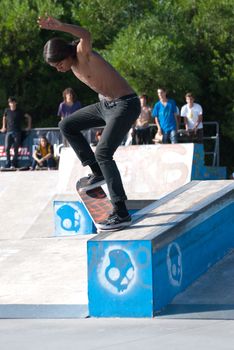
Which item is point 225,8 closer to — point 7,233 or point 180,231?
point 7,233

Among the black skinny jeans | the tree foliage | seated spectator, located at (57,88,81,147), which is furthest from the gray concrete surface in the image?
the tree foliage

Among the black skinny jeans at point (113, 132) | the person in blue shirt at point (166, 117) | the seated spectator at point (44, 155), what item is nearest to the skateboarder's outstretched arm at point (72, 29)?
the black skinny jeans at point (113, 132)

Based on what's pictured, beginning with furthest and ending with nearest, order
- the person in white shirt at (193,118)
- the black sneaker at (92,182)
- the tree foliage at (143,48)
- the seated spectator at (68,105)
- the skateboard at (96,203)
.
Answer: the tree foliage at (143,48)
the seated spectator at (68,105)
the person in white shirt at (193,118)
the black sneaker at (92,182)
the skateboard at (96,203)

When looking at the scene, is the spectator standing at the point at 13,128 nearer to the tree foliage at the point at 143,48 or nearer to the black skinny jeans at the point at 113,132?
the tree foliage at the point at 143,48

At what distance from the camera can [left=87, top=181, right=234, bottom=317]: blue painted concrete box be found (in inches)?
245

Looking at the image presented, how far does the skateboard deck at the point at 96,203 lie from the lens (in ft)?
23.4

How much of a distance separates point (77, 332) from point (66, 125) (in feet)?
7.00

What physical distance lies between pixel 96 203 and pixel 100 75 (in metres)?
1.23

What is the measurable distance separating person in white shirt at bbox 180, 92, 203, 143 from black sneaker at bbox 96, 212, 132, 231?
773 centimetres

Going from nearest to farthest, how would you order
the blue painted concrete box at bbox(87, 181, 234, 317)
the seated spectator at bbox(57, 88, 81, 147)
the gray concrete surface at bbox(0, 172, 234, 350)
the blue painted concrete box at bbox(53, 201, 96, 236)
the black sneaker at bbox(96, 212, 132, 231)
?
the gray concrete surface at bbox(0, 172, 234, 350), the blue painted concrete box at bbox(87, 181, 234, 317), the black sneaker at bbox(96, 212, 132, 231), the blue painted concrete box at bbox(53, 201, 96, 236), the seated spectator at bbox(57, 88, 81, 147)

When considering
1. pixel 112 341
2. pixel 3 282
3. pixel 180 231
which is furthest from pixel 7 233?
pixel 112 341

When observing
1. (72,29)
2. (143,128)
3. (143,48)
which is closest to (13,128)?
(143,128)

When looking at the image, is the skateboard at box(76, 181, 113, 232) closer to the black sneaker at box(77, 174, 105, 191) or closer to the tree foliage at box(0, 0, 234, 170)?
the black sneaker at box(77, 174, 105, 191)

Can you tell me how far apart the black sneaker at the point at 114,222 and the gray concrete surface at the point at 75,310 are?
59cm
